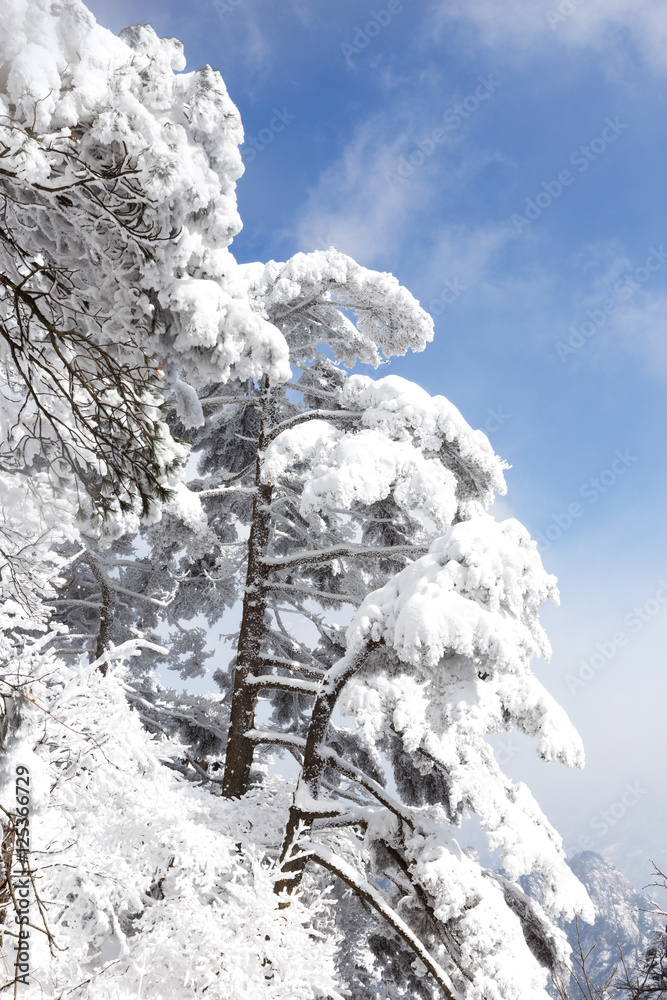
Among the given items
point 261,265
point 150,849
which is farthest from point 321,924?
point 261,265

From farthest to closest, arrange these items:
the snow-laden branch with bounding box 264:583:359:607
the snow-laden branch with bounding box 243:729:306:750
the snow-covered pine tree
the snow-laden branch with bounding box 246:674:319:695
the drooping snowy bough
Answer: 1. the snow-laden branch with bounding box 264:583:359:607
2. the snow-laden branch with bounding box 243:729:306:750
3. the snow-laden branch with bounding box 246:674:319:695
4. the snow-covered pine tree
5. the drooping snowy bough

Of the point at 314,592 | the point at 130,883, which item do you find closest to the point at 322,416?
the point at 314,592

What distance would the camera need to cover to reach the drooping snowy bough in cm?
375

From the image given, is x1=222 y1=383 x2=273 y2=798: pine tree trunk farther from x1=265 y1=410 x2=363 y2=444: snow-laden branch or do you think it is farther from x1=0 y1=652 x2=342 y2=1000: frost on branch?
x1=0 y1=652 x2=342 y2=1000: frost on branch

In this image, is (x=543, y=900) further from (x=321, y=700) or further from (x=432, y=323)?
(x=432, y=323)

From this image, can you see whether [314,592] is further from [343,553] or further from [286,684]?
[286,684]

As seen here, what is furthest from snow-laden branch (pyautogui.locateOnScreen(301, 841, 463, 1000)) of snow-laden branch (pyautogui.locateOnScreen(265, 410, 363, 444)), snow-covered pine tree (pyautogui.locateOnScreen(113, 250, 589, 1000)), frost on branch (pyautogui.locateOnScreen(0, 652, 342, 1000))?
snow-laden branch (pyautogui.locateOnScreen(265, 410, 363, 444))

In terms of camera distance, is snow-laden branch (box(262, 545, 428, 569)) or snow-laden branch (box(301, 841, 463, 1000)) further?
snow-laden branch (box(262, 545, 428, 569))

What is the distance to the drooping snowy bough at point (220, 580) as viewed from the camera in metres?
3.75

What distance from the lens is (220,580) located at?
12148 millimetres

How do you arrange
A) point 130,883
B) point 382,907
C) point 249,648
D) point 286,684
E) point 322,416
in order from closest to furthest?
1. point 130,883
2. point 382,907
3. point 286,684
4. point 322,416
5. point 249,648

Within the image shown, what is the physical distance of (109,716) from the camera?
5949mm

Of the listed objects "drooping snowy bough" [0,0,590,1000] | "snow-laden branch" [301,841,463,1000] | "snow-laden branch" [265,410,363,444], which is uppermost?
"snow-laden branch" [265,410,363,444]

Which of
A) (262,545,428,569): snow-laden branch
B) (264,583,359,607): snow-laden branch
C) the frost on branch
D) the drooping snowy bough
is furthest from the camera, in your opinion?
(264,583,359,607): snow-laden branch
